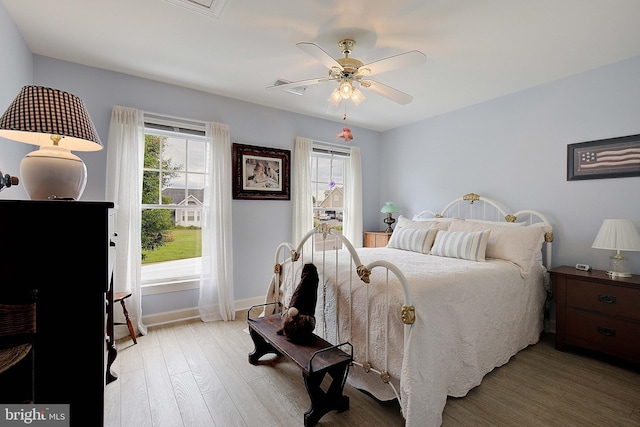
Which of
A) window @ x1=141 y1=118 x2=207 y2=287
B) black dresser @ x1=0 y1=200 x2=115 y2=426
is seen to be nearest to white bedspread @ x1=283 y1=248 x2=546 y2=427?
black dresser @ x1=0 y1=200 x2=115 y2=426

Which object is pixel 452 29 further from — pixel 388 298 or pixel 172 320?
pixel 172 320

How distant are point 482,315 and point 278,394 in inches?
60.4

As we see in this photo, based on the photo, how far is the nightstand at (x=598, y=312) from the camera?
7.38 feet

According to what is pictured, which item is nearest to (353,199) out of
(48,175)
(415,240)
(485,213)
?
(415,240)

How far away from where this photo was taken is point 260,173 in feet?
12.1

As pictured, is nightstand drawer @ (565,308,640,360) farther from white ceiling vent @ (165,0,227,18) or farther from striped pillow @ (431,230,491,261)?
white ceiling vent @ (165,0,227,18)

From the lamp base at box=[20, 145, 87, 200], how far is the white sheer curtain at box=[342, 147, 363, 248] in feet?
11.7

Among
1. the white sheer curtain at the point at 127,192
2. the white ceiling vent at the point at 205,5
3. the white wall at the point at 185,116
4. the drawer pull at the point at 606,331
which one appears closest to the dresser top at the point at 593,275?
the drawer pull at the point at 606,331

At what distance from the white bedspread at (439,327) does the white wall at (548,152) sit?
862 millimetres

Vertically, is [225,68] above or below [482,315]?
above

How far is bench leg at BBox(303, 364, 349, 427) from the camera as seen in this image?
1659 mm

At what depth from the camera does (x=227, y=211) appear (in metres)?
3.36

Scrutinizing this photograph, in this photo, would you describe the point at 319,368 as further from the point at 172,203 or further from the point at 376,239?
the point at 376,239

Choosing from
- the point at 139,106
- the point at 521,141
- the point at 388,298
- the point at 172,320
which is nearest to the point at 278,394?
the point at 388,298
